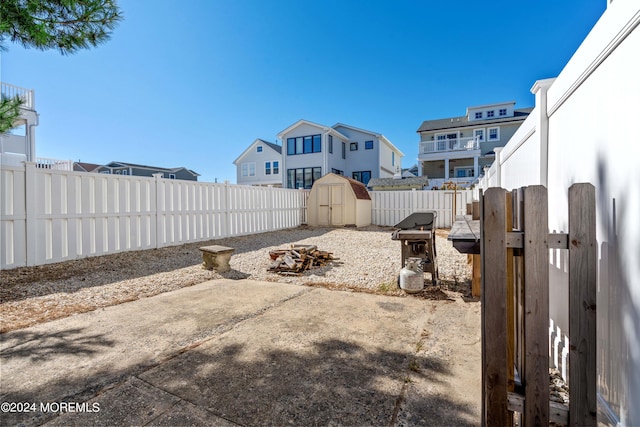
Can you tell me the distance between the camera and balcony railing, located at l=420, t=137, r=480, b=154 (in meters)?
21.1

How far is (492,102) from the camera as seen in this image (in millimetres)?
23125

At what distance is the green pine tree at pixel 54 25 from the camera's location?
337 cm

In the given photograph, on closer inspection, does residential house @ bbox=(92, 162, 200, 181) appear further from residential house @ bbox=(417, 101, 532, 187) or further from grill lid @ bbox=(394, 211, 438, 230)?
grill lid @ bbox=(394, 211, 438, 230)

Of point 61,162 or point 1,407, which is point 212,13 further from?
Answer: point 61,162

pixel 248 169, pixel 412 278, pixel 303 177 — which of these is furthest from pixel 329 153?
pixel 412 278

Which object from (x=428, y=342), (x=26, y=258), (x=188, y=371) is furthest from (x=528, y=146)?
(x=26, y=258)

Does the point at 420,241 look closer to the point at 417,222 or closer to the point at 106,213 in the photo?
the point at 417,222

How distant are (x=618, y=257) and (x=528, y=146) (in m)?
1.89

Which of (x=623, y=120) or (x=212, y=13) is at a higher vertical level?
(x=212, y=13)

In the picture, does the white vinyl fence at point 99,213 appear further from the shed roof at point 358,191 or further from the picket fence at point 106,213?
the shed roof at point 358,191

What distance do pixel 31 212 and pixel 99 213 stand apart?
120 cm

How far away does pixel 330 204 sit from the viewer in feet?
47.3

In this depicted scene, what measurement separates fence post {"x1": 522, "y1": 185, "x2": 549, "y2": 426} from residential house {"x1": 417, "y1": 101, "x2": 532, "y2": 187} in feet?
70.9

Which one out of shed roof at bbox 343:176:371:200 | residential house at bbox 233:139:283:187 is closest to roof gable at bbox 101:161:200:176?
residential house at bbox 233:139:283:187
